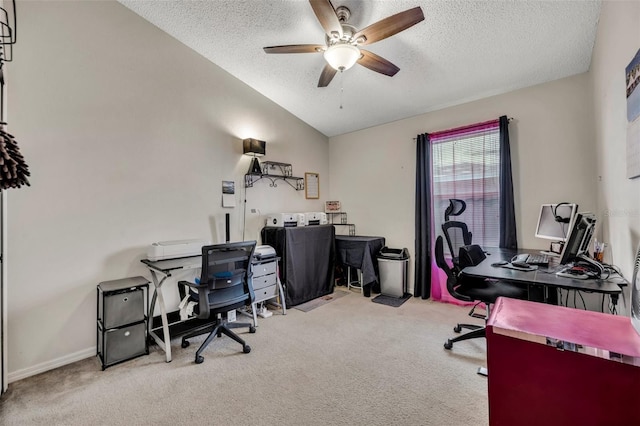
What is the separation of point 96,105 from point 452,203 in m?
3.72

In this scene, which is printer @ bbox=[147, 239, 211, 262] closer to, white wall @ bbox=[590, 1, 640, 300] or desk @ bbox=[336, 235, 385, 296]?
desk @ bbox=[336, 235, 385, 296]

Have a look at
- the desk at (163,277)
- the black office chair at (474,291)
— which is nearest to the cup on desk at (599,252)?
the black office chair at (474,291)

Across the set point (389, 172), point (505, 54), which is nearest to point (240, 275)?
point (389, 172)

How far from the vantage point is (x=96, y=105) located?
2502 mm

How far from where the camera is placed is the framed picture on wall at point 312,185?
4.48m

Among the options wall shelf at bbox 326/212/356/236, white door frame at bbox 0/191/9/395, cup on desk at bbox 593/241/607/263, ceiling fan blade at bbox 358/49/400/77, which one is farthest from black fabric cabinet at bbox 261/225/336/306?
cup on desk at bbox 593/241/607/263

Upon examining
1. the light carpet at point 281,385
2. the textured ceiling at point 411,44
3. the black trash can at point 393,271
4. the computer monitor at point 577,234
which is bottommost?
the light carpet at point 281,385

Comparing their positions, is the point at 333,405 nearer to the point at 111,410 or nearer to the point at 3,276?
the point at 111,410

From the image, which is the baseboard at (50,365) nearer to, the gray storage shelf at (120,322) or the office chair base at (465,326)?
the gray storage shelf at (120,322)

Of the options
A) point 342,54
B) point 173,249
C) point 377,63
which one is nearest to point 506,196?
point 377,63

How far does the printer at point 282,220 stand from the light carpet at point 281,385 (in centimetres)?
138

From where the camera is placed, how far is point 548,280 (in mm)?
1731

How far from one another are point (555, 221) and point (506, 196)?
615 mm

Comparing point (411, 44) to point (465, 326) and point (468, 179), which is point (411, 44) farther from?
point (465, 326)
